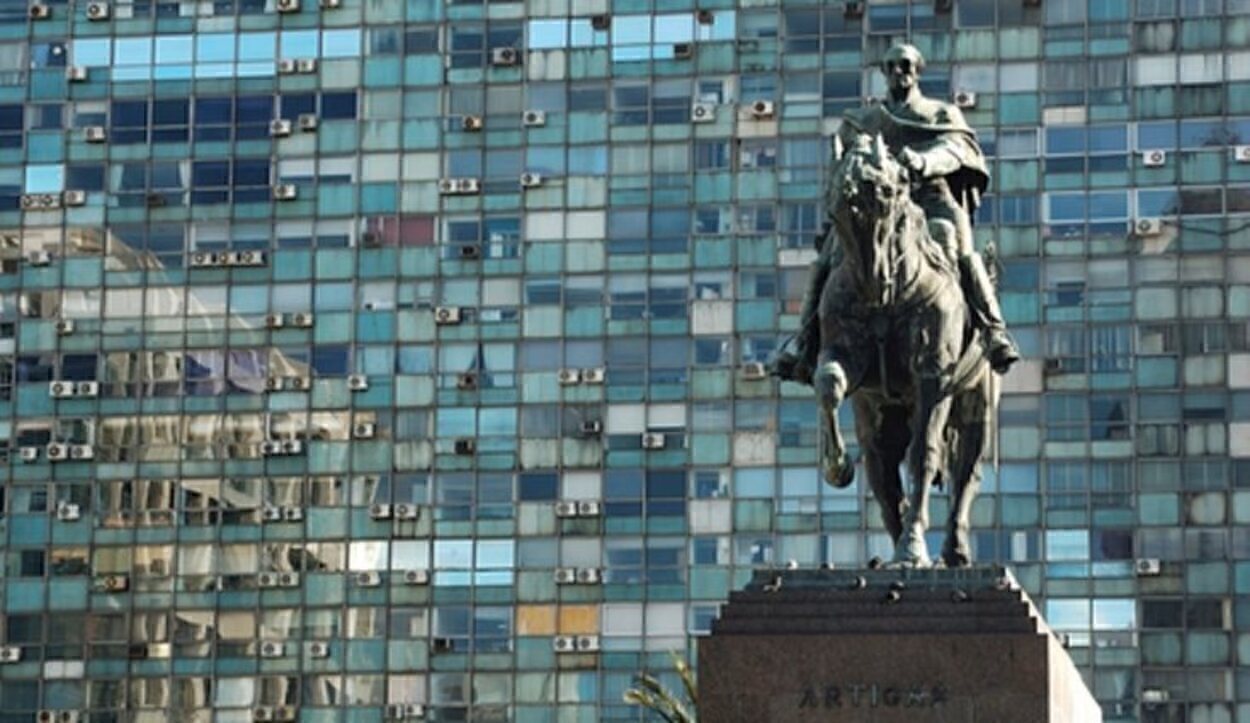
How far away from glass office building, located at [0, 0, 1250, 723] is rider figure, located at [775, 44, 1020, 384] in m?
44.7

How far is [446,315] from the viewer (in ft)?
292

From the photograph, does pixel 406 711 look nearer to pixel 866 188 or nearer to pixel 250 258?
pixel 250 258

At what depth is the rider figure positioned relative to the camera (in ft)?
127

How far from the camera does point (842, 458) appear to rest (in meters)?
38.5

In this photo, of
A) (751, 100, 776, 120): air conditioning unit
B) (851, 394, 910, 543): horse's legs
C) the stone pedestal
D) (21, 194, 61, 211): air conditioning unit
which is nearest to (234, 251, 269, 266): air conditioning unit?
(21, 194, 61, 211): air conditioning unit

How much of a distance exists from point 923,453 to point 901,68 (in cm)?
445

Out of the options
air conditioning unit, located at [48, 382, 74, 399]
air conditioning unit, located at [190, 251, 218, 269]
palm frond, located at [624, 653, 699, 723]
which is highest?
air conditioning unit, located at [190, 251, 218, 269]

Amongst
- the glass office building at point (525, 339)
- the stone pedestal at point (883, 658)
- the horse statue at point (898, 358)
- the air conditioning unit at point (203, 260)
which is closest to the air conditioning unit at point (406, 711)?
the glass office building at point (525, 339)

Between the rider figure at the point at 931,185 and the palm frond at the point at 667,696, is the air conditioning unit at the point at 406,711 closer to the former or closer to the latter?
the palm frond at the point at 667,696

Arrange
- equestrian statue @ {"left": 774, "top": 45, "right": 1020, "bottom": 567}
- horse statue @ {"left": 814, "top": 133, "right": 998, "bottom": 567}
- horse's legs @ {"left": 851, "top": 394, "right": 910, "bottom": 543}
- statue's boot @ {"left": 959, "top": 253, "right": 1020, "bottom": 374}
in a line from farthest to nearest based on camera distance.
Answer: horse's legs @ {"left": 851, "top": 394, "right": 910, "bottom": 543} < statue's boot @ {"left": 959, "top": 253, "right": 1020, "bottom": 374} < equestrian statue @ {"left": 774, "top": 45, "right": 1020, "bottom": 567} < horse statue @ {"left": 814, "top": 133, "right": 998, "bottom": 567}

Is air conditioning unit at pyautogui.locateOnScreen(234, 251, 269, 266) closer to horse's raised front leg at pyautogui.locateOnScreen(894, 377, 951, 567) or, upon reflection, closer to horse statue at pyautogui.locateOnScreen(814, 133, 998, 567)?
horse statue at pyautogui.locateOnScreen(814, 133, 998, 567)

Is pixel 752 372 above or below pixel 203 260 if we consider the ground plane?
below

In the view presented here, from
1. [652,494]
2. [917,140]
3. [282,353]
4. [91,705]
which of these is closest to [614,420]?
[652,494]

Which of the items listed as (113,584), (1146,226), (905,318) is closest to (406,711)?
(113,584)
